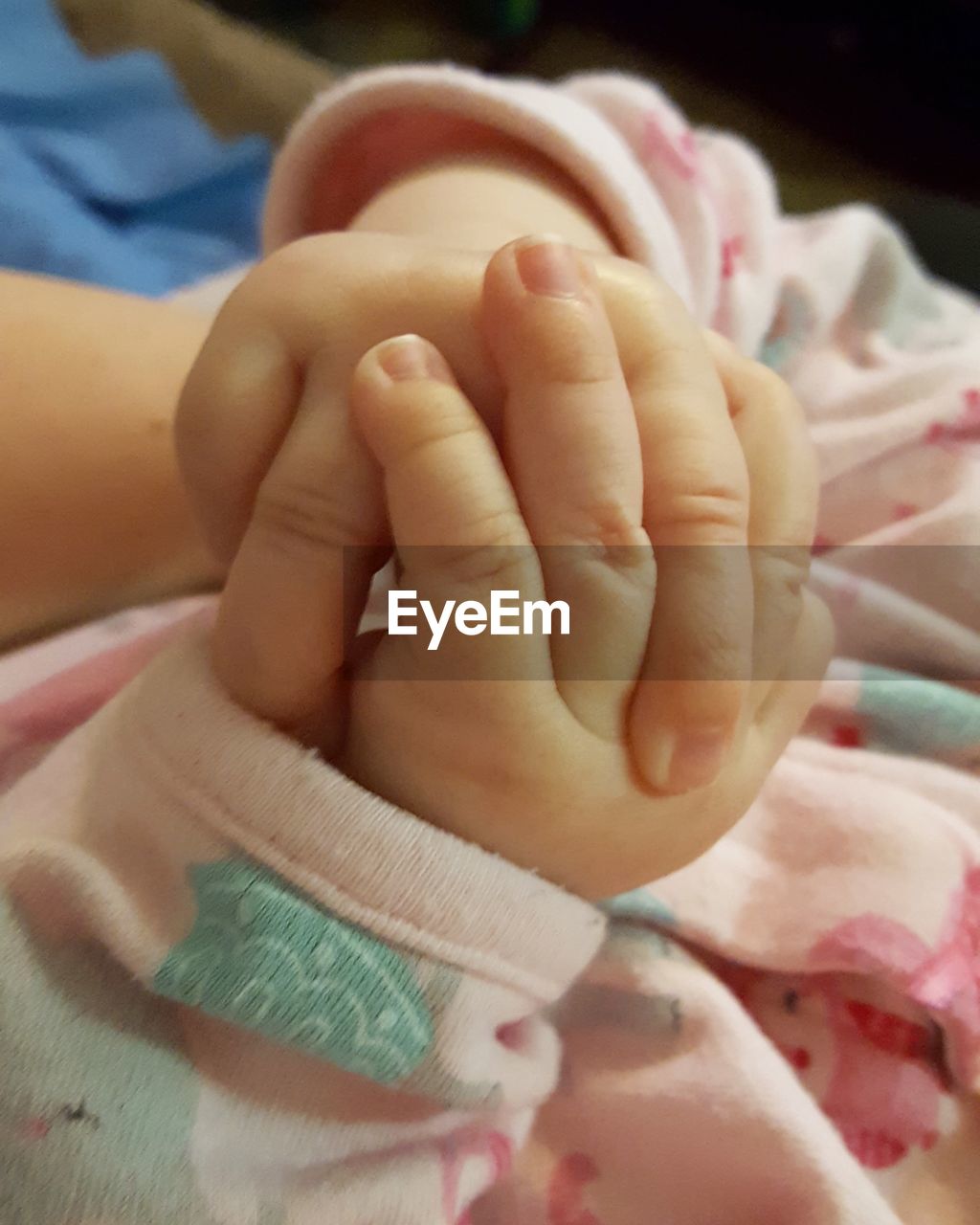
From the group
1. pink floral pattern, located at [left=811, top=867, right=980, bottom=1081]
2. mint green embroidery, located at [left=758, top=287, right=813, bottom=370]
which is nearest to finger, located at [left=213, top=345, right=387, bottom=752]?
pink floral pattern, located at [left=811, top=867, right=980, bottom=1081]

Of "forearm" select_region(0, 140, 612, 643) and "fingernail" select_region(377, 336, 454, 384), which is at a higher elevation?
"fingernail" select_region(377, 336, 454, 384)

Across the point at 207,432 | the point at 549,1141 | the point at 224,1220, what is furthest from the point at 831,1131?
the point at 207,432

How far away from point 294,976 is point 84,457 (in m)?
0.29

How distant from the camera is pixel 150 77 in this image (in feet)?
2.75

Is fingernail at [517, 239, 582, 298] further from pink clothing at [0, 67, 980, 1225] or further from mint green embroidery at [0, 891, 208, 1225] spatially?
mint green embroidery at [0, 891, 208, 1225]

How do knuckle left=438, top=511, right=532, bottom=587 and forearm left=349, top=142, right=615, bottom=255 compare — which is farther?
forearm left=349, top=142, right=615, bottom=255

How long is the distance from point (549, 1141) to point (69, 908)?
8.8 inches

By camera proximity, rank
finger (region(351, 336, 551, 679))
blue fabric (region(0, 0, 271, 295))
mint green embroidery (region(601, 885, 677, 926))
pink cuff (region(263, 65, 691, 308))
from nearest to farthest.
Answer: finger (region(351, 336, 551, 679)) → mint green embroidery (region(601, 885, 677, 926)) → pink cuff (region(263, 65, 691, 308)) → blue fabric (region(0, 0, 271, 295))

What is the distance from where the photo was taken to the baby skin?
33 centimetres

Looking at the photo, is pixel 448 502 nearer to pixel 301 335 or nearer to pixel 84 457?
pixel 301 335

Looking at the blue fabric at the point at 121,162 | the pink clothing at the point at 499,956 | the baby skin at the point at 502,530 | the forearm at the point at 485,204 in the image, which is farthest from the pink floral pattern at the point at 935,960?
the blue fabric at the point at 121,162

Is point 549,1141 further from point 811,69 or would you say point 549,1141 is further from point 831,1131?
point 811,69

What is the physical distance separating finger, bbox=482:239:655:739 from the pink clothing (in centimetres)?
8

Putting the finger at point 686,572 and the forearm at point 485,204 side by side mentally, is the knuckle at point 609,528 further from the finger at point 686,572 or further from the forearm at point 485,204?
the forearm at point 485,204
